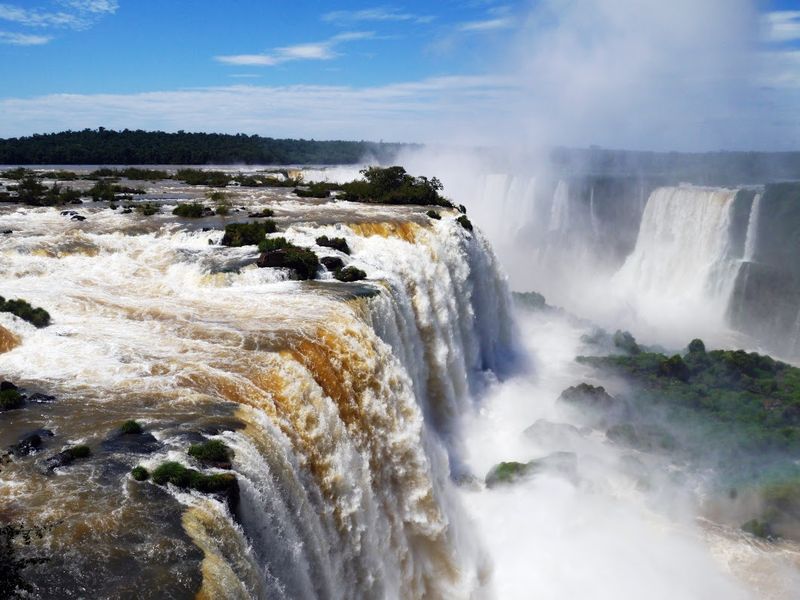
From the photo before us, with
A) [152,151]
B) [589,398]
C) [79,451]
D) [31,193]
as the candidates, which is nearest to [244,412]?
[79,451]

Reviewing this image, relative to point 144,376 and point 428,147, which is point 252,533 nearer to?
point 144,376

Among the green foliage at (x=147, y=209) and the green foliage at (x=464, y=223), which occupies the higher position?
the green foliage at (x=147, y=209)

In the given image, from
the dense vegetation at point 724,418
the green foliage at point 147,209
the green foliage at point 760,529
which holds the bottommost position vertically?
the green foliage at point 760,529

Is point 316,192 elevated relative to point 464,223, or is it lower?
elevated

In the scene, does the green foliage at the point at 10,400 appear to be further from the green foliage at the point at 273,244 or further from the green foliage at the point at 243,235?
the green foliage at the point at 243,235

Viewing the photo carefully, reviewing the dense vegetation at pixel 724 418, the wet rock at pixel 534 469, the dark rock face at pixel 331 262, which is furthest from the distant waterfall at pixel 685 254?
the dark rock face at pixel 331 262

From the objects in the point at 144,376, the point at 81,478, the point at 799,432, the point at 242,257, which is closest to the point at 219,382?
the point at 144,376

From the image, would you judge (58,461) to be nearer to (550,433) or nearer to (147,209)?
(550,433)

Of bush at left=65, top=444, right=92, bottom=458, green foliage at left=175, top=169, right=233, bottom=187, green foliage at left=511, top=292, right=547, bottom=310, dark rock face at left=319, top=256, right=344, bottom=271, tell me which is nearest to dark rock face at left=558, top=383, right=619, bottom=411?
dark rock face at left=319, top=256, right=344, bottom=271
